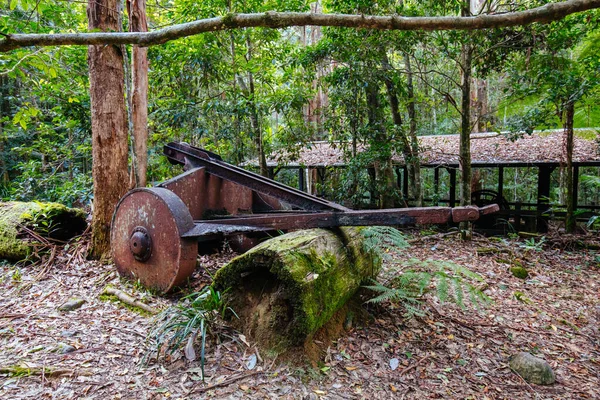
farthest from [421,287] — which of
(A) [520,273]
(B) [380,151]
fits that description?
(B) [380,151]

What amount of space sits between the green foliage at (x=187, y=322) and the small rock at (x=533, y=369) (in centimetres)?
249

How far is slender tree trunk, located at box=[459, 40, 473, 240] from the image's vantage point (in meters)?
7.36

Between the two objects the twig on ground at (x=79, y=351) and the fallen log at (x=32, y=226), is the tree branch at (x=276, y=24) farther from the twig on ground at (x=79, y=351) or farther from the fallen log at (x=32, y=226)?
the fallen log at (x=32, y=226)

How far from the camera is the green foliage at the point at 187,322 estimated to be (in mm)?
2869

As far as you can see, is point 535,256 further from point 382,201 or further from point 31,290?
point 31,290

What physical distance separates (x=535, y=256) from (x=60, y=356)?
736 cm

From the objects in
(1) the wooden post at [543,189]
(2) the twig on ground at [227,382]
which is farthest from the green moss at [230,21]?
(1) the wooden post at [543,189]

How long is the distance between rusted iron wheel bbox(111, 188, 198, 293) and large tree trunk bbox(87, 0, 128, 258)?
3.09ft

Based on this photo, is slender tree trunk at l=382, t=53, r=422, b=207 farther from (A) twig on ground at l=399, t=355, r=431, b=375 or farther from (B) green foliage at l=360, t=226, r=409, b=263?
(A) twig on ground at l=399, t=355, r=431, b=375

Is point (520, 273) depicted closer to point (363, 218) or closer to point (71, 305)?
point (363, 218)

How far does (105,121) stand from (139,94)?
24.0 inches

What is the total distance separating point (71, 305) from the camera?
3.61m

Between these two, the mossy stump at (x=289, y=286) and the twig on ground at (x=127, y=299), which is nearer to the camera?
the mossy stump at (x=289, y=286)

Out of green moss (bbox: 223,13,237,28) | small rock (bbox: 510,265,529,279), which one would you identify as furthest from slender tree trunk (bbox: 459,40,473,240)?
green moss (bbox: 223,13,237,28)
